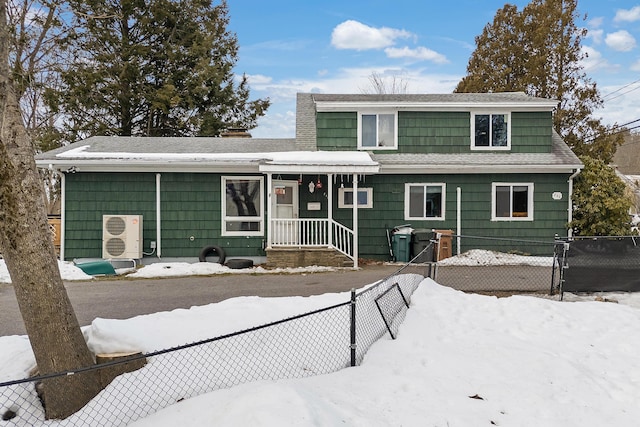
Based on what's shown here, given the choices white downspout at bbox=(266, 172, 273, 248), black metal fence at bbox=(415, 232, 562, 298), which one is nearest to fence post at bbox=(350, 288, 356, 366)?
black metal fence at bbox=(415, 232, 562, 298)

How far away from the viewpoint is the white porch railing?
38.8 ft

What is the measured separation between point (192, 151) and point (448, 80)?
1984 centimetres

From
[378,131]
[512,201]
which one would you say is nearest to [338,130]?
[378,131]

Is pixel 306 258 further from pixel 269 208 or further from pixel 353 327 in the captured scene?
pixel 353 327

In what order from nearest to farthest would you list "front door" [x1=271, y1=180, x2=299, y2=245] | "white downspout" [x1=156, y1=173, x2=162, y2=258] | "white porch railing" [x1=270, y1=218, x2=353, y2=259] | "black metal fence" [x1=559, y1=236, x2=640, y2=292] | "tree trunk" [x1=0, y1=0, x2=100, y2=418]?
"tree trunk" [x1=0, y1=0, x2=100, y2=418]
"black metal fence" [x1=559, y1=236, x2=640, y2=292]
"white porch railing" [x1=270, y1=218, x2=353, y2=259]
"front door" [x1=271, y1=180, x2=299, y2=245]
"white downspout" [x1=156, y1=173, x2=162, y2=258]

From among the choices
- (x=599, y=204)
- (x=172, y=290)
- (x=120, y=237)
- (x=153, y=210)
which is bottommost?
(x=172, y=290)

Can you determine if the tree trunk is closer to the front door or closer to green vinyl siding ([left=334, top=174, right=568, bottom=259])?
the front door

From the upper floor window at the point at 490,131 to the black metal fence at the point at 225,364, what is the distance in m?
8.91

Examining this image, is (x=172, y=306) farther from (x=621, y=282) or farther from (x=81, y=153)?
(x=621, y=282)

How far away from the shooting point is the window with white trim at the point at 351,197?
12.9 m

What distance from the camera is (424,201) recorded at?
42.5 feet

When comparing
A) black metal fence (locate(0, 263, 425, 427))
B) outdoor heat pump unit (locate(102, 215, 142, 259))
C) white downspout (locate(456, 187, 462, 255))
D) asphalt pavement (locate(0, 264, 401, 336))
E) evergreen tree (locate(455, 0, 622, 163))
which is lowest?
asphalt pavement (locate(0, 264, 401, 336))

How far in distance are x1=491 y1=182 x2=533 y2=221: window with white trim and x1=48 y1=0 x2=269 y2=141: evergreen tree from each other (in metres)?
15.0

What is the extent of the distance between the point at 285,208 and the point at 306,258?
195cm
